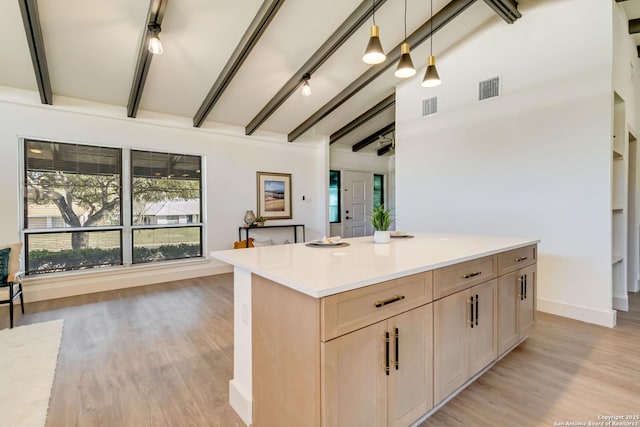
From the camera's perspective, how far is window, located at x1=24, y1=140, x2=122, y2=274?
13.1 feet

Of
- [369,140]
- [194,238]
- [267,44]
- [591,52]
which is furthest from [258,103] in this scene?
[591,52]

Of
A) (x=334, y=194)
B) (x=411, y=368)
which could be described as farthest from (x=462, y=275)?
(x=334, y=194)

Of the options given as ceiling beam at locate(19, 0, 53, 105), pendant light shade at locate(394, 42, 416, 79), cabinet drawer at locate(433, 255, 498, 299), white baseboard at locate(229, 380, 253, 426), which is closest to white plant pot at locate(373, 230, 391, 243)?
cabinet drawer at locate(433, 255, 498, 299)

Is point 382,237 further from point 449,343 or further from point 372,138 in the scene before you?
point 372,138

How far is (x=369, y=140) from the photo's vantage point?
23.8 ft

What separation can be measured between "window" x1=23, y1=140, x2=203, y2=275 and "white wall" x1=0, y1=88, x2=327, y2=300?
159 mm

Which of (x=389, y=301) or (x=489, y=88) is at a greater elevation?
(x=489, y=88)

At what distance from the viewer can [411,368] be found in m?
1.48

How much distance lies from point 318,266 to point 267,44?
10.7 feet

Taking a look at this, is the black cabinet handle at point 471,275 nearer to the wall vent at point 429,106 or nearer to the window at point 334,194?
the wall vent at point 429,106

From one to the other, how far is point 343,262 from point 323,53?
3.21 m

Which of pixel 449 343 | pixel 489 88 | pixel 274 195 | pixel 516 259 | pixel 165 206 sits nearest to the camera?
pixel 449 343

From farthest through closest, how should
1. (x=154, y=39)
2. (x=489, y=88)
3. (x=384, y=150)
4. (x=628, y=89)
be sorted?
(x=384, y=150) → (x=489, y=88) → (x=628, y=89) → (x=154, y=39)

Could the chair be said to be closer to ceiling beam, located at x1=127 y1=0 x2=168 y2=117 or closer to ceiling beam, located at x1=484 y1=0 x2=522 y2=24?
ceiling beam, located at x1=127 y1=0 x2=168 y2=117
